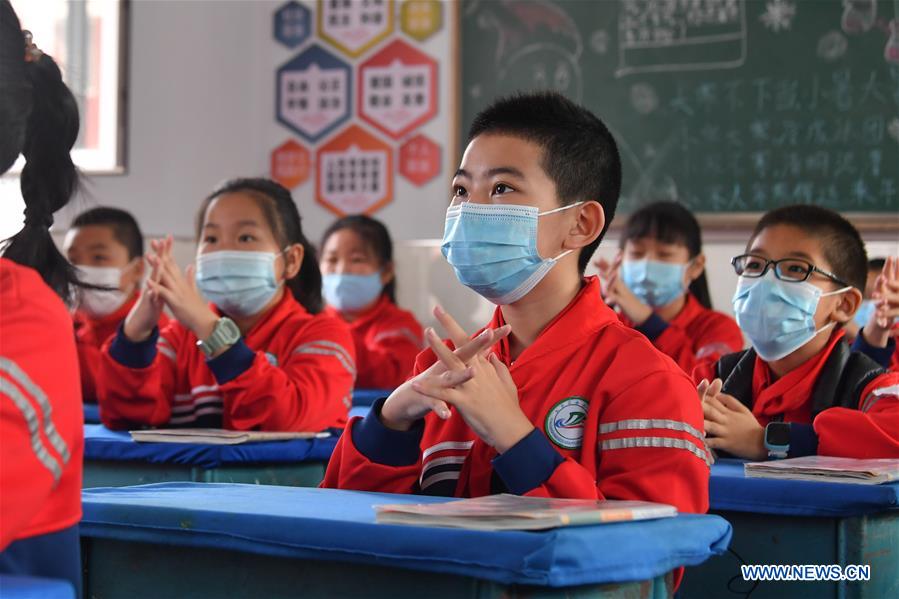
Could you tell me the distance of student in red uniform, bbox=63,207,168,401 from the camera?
3.99 meters

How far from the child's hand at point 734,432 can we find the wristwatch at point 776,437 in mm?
15

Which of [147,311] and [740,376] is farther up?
[147,311]

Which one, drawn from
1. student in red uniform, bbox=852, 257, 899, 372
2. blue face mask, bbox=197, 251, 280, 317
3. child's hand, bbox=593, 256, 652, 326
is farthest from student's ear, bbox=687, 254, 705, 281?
blue face mask, bbox=197, 251, 280, 317

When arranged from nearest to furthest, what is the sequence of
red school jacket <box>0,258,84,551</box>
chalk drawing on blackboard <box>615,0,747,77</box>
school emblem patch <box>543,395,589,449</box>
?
1. red school jacket <box>0,258,84,551</box>
2. school emblem patch <box>543,395,589,449</box>
3. chalk drawing on blackboard <box>615,0,747,77</box>

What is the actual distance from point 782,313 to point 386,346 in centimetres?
232

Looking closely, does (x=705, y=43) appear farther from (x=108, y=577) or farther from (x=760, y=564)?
(x=108, y=577)

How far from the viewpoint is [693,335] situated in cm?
394

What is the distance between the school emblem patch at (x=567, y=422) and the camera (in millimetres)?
1562

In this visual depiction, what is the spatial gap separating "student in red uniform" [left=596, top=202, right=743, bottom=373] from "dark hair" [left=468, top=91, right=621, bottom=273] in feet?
6.24

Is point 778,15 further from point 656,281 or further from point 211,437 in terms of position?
point 211,437

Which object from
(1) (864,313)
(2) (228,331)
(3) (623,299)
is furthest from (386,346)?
(2) (228,331)

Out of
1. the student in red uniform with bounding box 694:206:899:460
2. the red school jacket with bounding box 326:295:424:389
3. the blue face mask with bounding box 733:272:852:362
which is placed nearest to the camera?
the student in red uniform with bounding box 694:206:899:460

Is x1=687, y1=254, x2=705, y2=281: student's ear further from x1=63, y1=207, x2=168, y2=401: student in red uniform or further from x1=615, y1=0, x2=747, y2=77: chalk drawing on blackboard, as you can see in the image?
x1=63, y1=207, x2=168, y2=401: student in red uniform

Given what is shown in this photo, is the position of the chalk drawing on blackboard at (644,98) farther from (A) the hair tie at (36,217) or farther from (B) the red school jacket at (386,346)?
(A) the hair tie at (36,217)
